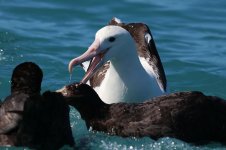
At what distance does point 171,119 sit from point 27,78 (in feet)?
6.00

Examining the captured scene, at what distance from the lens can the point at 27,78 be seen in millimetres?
10703

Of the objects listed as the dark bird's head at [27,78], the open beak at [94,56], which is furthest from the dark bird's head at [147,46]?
the dark bird's head at [27,78]

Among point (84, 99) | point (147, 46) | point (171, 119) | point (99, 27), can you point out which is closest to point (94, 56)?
point (84, 99)

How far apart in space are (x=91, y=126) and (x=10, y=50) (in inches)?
179

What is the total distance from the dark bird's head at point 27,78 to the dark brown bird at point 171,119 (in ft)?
4.09

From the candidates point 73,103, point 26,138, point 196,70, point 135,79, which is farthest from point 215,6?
point 26,138

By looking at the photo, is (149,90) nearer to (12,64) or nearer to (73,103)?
(73,103)

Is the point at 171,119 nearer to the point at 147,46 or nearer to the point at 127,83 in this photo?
the point at 127,83

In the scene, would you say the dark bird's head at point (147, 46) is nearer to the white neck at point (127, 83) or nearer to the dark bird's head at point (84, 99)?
the white neck at point (127, 83)

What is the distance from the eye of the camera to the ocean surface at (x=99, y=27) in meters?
15.4

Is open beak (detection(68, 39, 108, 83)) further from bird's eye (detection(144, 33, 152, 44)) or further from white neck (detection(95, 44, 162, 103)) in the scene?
bird's eye (detection(144, 33, 152, 44))

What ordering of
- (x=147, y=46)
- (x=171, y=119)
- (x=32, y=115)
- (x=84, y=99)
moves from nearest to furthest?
(x=32, y=115) → (x=171, y=119) → (x=84, y=99) → (x=147, y=46)

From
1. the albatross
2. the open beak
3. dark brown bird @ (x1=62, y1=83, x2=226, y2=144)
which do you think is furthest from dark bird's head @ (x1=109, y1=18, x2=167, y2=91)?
dark brown bird @ (x1=62, y1=83, x2=226, y2=144)

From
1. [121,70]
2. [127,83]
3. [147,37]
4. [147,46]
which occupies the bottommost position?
[127,83]
